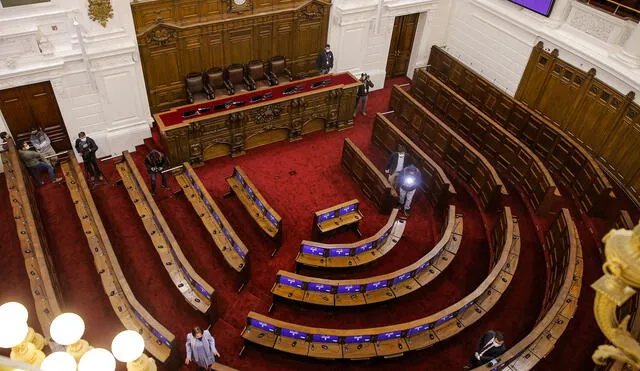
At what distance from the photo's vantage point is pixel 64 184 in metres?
9.55

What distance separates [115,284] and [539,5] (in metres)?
10.5

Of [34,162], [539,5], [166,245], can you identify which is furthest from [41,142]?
[539,5]

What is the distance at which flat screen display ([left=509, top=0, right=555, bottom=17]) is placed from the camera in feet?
34.3

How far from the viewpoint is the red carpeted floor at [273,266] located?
283 inches

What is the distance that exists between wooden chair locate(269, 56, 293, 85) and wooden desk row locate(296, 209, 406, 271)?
518 cm

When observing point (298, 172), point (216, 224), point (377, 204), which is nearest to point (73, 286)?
point (216, 224)

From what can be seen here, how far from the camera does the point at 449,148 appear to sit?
1055cm

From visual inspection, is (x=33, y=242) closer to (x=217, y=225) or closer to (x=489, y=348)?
(x=217, y=225)

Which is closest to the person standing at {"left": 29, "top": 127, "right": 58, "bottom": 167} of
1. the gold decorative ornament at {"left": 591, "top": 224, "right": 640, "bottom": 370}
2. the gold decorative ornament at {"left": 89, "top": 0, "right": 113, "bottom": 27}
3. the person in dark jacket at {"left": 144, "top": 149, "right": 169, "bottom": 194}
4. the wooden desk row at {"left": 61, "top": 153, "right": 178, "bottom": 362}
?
the wooden desk row at {"left": 61, "top": 153, "right": 178, "bottom": 362}

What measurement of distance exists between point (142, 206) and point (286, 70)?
5148 millimetres

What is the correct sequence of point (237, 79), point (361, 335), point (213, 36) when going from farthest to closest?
1. point (237, 79)
2. point (213, 36)
3. point (361, 335)

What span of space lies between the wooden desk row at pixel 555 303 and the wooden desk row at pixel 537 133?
1589mm

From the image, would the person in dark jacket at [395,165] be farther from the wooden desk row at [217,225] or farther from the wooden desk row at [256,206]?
the wooden desk row at [217,225]

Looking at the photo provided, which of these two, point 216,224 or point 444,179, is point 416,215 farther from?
point 216,224
